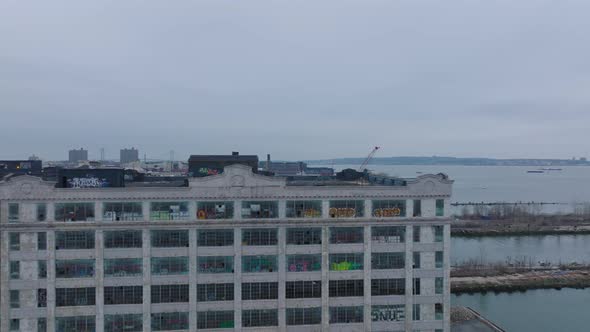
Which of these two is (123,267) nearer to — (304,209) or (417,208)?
(304,209)

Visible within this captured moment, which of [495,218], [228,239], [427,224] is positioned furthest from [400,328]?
[495,218]

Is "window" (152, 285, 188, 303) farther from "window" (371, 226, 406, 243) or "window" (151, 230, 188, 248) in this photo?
"window" (371, 226, 406, 243)

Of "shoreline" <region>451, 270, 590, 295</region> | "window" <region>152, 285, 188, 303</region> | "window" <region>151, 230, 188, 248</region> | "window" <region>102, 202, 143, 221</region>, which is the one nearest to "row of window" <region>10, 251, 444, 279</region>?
"window" <region>151, 230, 188, 248</region>

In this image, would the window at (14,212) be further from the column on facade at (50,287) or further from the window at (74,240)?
the window at (74,240)

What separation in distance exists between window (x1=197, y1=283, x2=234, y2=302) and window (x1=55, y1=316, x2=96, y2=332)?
29.7 feet

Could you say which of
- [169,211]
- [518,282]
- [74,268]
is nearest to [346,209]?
[169,211]

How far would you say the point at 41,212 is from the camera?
39.7 meters

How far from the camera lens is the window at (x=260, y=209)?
41531mm

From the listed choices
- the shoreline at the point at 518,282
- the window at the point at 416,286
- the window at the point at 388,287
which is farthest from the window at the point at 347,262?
the shoreline at the point at 518,282

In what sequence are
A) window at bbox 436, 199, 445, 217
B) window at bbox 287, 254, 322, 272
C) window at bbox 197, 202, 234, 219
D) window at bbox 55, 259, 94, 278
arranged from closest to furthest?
window at bbox 55, 259, 94, 278 < window at bbox 197, 202, 234, 219 < window at bbox 287, 254, 322, 272 < window at bbox 436, 199, 445, 217

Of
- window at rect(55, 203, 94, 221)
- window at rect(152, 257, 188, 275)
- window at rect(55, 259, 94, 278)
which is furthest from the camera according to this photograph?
window at rect(152, 257, 188, 275)

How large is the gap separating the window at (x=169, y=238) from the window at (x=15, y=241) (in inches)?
430

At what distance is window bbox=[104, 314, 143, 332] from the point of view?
40.2 meters

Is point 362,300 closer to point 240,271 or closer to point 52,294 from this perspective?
point 240,271
